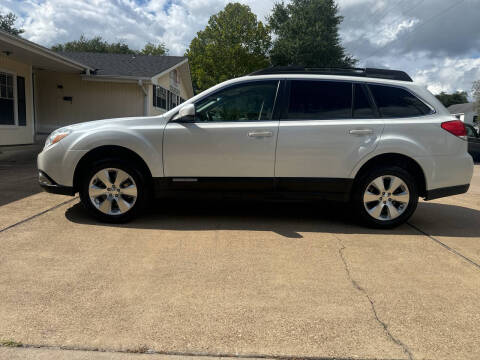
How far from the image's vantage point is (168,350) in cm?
234

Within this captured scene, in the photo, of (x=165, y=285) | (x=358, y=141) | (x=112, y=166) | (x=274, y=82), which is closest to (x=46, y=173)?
(x=112, y=166)

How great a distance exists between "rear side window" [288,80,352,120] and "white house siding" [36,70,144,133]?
50.7 ft

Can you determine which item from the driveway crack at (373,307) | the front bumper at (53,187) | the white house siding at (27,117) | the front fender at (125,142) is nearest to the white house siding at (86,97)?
the white house siding at (27,117)

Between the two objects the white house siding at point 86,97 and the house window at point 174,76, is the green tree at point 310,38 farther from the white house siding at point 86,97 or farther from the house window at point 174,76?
the white house siding at point 86,97

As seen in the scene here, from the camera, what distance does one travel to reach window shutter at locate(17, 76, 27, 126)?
1409 cm

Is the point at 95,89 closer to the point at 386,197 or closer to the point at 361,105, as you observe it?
the point at 361,105

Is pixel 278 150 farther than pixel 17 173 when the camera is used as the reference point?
No

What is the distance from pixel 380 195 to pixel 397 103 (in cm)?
115

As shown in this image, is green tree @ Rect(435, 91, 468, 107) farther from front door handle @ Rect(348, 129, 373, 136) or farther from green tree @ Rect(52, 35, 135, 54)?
front door handle @ Rect(348, 129, 373, 136)

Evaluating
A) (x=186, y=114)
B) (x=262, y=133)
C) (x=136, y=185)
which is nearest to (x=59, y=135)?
(x=136, y=185)

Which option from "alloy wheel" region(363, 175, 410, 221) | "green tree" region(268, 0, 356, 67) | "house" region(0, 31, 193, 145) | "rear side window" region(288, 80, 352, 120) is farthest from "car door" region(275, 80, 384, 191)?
"green tree" region(268, 0, 356, 67)

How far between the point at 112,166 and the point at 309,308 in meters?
2.97

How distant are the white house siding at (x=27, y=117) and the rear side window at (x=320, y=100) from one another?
11794 millimetres

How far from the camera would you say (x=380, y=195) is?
192 inches
